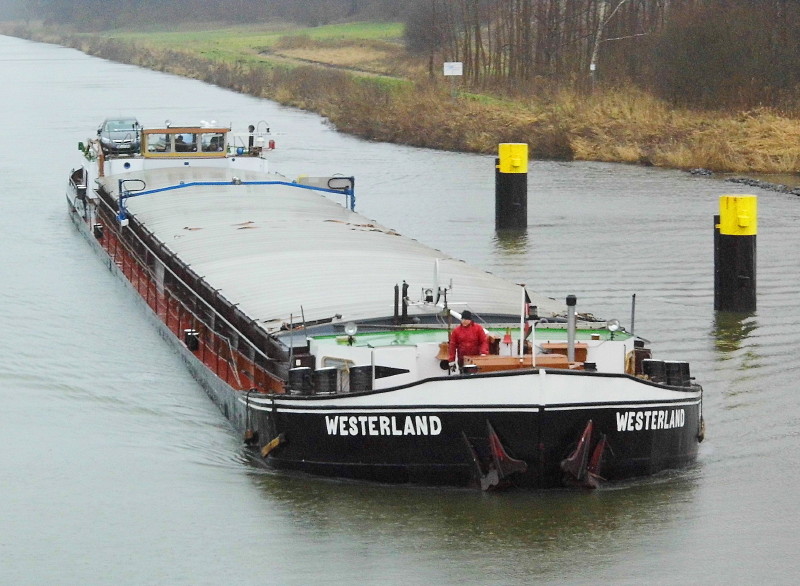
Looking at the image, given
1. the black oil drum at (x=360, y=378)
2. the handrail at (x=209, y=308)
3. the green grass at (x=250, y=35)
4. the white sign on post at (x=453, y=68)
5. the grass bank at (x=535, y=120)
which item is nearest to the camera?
the black oil drum at (x=360, y=378)

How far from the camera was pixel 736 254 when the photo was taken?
2248cm

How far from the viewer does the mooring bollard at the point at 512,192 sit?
31.4m

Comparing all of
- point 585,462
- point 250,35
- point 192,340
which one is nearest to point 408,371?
point 585,462

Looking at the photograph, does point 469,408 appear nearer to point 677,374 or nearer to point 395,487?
point 395,487

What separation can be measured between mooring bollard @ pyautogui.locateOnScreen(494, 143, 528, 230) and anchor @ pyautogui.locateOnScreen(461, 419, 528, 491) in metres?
18.4

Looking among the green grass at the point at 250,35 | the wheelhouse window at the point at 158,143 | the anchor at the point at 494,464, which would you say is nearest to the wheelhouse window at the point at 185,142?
the wheelhouse window at the point at 158,143

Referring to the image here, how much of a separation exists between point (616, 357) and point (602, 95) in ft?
116

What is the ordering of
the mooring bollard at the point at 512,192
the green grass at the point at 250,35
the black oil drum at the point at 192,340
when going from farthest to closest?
1. the green grass at the point at 250,35
2. the mooring bollard at the point at 512,192
3. the black oil drum at the point at 192,340

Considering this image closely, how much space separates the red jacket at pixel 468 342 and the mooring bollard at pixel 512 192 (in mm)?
17788

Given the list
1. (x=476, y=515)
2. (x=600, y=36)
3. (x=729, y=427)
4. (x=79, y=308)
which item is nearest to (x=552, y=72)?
(x=600, y=36)

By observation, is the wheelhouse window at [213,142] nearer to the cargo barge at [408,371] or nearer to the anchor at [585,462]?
the cargo barge at [408,371]

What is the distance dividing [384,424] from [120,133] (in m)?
26.1

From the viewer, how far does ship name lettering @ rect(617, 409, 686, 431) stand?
527 inches

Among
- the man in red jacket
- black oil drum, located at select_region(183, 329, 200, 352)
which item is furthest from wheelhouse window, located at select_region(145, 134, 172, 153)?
the man in red jacket
